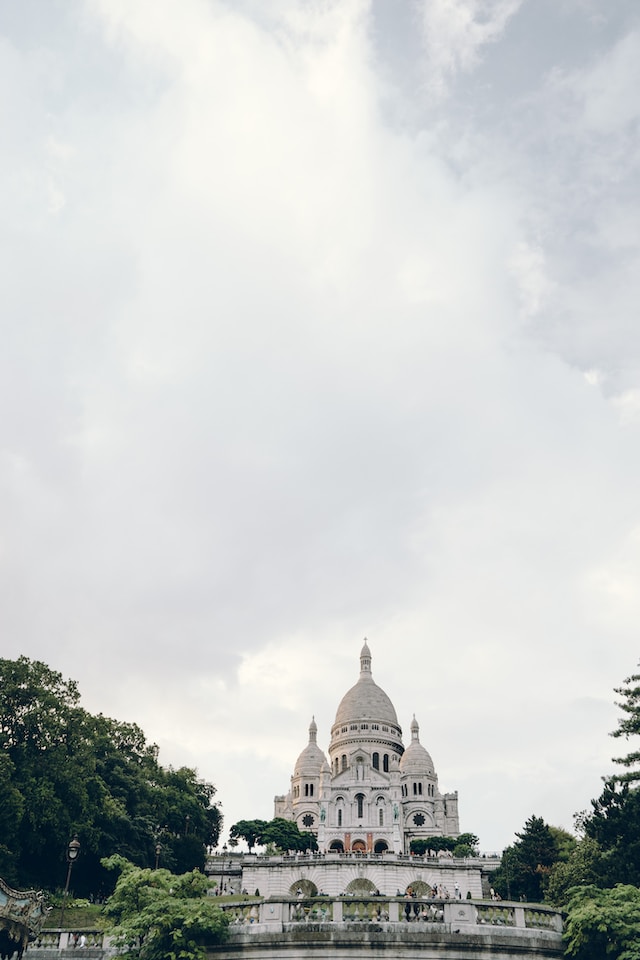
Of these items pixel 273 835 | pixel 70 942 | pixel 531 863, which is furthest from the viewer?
pixel 273 835

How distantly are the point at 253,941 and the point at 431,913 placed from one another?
531 centimetres

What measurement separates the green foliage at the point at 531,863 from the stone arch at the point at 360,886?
10.7 meters

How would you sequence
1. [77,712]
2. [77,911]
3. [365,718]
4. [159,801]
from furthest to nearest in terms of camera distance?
[365,718]
[159,801]
[77,712]
[77,911]

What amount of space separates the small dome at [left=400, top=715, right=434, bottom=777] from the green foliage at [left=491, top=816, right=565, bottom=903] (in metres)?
43.6

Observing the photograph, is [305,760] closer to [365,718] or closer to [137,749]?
[365,718]

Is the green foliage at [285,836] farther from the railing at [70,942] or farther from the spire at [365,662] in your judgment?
the railing at [70,942]

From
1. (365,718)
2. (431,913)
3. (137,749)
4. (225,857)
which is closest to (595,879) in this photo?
(431,913)

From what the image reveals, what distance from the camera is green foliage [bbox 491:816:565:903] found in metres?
61.9

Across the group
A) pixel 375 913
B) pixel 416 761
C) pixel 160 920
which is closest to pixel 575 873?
pixel 375 913

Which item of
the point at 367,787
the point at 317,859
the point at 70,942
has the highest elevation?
the point at 367,787

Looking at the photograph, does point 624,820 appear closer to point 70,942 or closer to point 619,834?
point 619,834

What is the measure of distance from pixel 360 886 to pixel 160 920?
46658 millimetres

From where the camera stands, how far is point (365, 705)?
11394 centimetres

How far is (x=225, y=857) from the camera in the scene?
74938 mm
